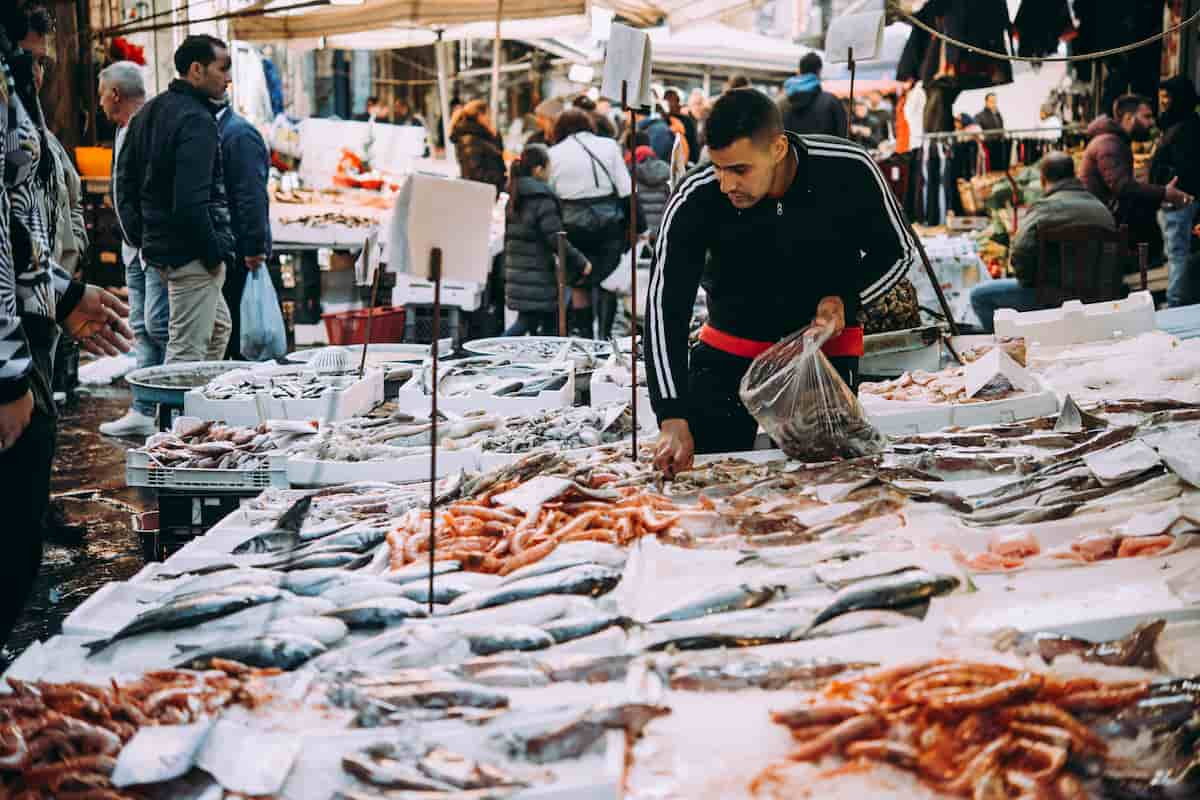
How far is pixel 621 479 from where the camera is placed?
3.85m

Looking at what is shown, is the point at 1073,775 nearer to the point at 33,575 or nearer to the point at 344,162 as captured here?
the point at 33,575

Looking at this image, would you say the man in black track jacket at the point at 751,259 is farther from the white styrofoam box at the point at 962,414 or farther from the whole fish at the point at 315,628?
the whole fish at the point at 315,628

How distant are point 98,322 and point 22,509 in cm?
59

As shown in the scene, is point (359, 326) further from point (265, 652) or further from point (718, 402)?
point (265, 652)

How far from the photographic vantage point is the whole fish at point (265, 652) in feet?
8.23

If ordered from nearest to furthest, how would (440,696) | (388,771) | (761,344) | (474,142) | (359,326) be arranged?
(388,771)
(440,696)
(761,344)
(359,326)
(474,142)

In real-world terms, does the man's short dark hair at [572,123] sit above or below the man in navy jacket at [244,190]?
above

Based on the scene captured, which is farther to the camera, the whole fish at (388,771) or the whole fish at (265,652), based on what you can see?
the whole fish at (265,652)

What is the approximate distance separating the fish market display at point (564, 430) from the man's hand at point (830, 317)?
1069 mm

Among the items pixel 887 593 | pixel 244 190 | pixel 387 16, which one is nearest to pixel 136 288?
pixel 244 190

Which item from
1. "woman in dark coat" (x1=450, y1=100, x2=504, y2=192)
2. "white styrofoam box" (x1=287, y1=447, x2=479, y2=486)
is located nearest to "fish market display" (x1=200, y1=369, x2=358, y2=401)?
"white styrofoam box" (x1=287, y1=447, x2=479, y2=486)

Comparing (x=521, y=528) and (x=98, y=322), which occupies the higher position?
(x=98, y=322)

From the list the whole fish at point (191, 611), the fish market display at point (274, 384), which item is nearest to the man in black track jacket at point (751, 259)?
the whole fish at point (191, 611)

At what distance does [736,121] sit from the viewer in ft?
12.3
